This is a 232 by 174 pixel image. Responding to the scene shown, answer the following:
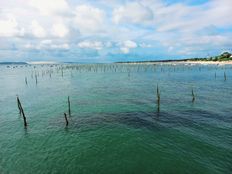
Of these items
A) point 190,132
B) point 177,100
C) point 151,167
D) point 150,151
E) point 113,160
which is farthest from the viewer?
point 177,100

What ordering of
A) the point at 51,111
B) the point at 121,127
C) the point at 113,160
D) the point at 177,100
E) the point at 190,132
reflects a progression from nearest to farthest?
the point at 113,160
the point at 190,132
the point at 121,127
the point at 51,111
the point at 177,100

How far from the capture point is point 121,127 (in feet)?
95.6

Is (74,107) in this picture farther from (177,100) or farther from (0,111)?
(177,100)

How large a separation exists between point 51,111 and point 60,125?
8.92m

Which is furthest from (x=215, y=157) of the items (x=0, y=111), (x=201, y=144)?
(x=0, y=111)

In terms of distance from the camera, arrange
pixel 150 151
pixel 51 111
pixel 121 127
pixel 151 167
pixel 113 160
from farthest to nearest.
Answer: pixel 51 111
pixel 121 127
pixel 150 151
pixel 113 160
pixel 151 167

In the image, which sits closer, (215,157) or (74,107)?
(215,157)

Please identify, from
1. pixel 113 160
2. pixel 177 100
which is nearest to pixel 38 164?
pixel 113 160

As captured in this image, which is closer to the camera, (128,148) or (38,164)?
(38,164)

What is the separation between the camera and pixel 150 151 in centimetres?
2241

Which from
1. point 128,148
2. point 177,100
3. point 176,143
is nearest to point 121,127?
point 128,148

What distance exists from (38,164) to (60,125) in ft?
35.0

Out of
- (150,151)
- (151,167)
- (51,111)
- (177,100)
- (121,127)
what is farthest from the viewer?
(177,100)

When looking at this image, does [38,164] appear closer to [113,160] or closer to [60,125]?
[113,160]
